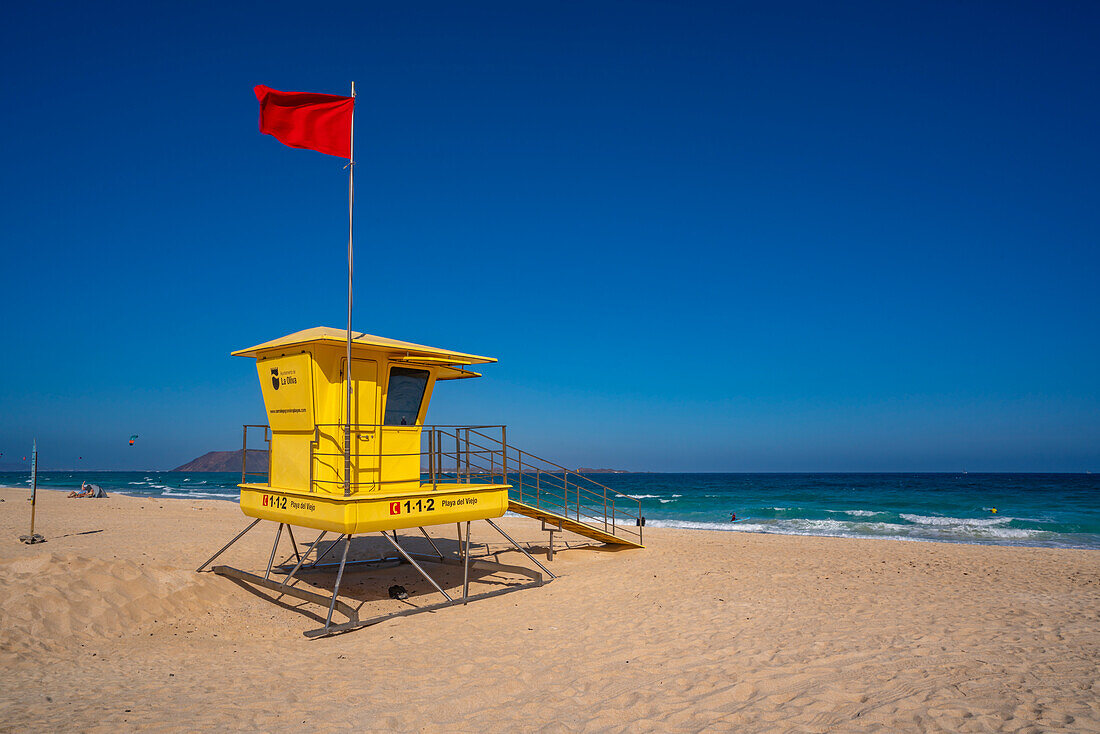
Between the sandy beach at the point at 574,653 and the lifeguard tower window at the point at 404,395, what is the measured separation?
324cm

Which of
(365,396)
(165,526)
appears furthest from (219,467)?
(365,396)

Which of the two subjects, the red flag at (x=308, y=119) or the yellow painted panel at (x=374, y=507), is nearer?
the yellow painted panel at (x=374, y=507)

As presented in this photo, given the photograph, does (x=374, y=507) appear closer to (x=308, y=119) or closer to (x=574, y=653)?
(x=574, y=653)

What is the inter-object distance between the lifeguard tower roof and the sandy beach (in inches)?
165

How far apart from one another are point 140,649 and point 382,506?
3.52m

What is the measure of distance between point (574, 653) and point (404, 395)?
5.17m

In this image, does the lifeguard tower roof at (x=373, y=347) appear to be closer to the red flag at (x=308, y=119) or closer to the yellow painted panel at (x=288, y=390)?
the yellow painted panel at (x=288, y=390)

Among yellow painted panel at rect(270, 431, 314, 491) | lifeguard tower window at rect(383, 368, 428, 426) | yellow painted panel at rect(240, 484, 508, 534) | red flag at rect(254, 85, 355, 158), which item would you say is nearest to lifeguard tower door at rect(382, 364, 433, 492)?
lifeguard tower window at rect(383, 368, 428, 426)

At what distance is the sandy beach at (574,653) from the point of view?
5.71 meters

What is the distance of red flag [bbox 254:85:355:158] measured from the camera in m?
9.83

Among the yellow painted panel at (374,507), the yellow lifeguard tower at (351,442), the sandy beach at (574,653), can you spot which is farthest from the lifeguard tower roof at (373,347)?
the sandy beach at (574,653)

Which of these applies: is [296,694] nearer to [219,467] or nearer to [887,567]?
[887,567]

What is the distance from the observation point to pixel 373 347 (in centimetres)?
1017

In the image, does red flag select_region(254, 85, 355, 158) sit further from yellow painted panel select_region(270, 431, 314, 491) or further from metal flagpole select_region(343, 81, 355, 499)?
yellow painted panel select_region(270, 431, 314, 491)
